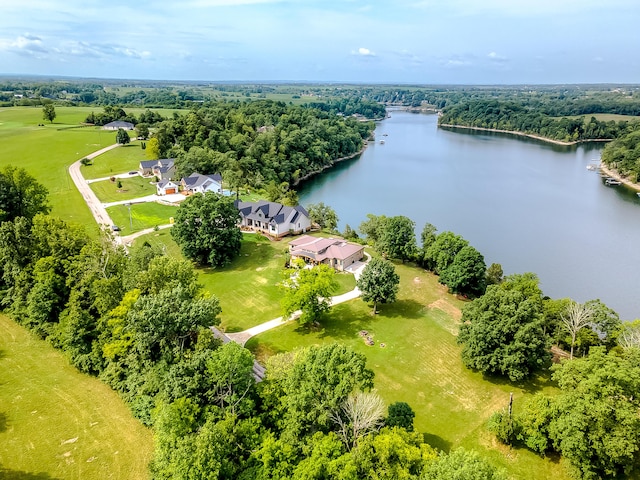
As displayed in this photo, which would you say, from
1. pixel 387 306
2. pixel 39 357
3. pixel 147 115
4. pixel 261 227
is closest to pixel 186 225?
pixel 261 227

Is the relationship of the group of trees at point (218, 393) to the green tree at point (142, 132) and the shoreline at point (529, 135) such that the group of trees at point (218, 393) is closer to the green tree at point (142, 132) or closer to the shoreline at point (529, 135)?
the green tree at point (142, 132)

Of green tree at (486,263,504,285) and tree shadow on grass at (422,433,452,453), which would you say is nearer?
tree shadow on grass at (422,433,452,453)

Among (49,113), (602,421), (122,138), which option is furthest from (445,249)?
(49,113)

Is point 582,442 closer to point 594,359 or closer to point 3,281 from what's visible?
point 594,359

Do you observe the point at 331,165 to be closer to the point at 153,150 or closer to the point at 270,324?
the point at 153,150

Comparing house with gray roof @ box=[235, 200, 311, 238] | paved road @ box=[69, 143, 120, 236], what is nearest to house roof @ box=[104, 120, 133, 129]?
paved road @ box=[69, 143, 120, 236]

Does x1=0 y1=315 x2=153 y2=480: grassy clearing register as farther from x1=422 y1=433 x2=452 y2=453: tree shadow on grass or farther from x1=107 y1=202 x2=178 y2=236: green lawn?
x1=107 y1=202 x2=178 y2=236: green lawn
